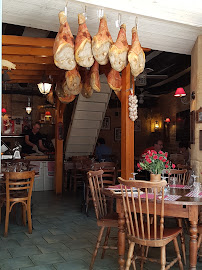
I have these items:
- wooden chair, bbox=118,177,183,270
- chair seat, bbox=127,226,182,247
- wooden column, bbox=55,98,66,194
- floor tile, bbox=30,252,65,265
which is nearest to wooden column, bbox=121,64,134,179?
floor tile, bbox=30,252,65,265

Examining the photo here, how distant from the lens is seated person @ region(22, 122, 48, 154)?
11383mm

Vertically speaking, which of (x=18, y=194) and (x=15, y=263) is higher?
(x=18, y=194)

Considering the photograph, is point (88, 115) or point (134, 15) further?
point (88, 115)

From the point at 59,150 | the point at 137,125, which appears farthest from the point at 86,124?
the point at 137,125

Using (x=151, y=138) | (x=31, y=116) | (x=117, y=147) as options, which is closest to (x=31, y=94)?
(x=31, y=116)

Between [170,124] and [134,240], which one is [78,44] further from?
[170,124]

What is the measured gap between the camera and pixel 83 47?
3.89m

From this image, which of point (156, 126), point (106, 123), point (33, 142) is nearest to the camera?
point (33, 142)

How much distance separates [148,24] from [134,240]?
3.09m

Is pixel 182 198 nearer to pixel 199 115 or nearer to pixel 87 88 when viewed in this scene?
pixel 199 115

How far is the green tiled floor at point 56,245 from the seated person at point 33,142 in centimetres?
488

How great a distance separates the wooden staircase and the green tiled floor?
10.8 feet

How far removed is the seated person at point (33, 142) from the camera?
1138cm

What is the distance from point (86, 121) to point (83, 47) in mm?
5597
